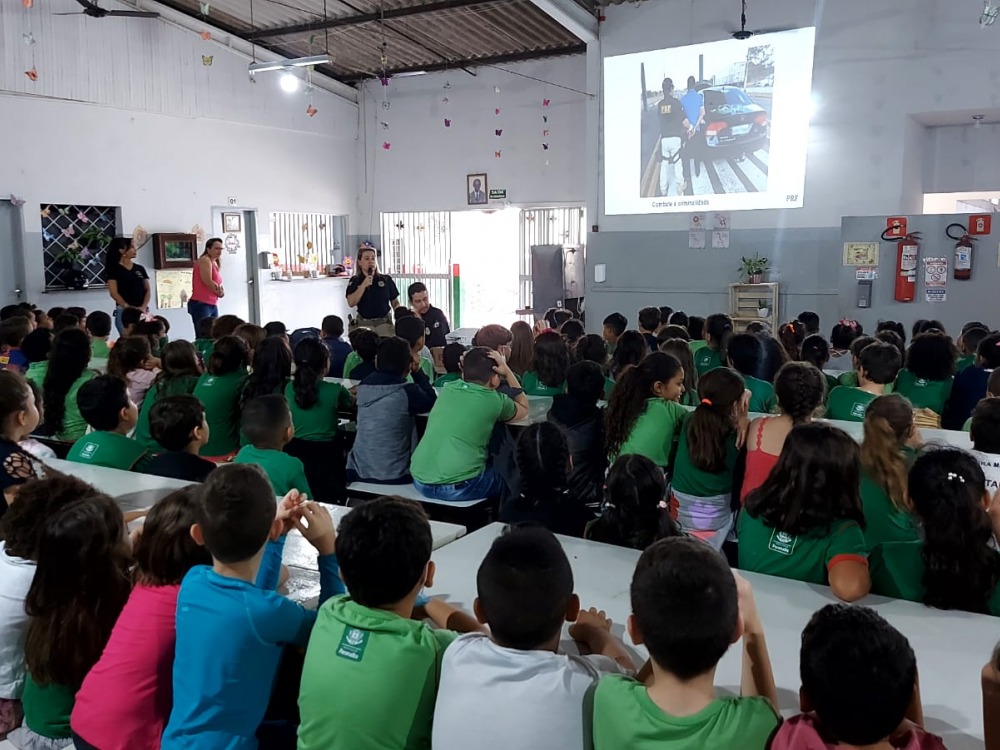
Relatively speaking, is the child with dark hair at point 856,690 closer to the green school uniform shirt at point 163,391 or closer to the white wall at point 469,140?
the green school uniform shirt at point 163,391

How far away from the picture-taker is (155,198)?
→ 946 centimetres

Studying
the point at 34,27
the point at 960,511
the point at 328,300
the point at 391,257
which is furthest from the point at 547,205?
the point at 960,511

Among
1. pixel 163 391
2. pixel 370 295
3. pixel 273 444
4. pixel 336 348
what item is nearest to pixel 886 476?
pixel 273 444

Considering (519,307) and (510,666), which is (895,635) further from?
(519,307)

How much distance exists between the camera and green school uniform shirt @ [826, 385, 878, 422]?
3.83 metres

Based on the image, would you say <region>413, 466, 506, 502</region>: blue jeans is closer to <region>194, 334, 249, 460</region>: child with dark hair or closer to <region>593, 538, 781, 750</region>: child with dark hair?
<region>194, 334, 249, 460</region>: child with dark hair

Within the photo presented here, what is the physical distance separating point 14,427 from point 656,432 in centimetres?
223

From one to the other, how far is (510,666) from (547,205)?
9871 mm

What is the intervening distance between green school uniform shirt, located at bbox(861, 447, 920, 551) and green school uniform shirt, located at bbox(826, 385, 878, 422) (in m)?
1.49

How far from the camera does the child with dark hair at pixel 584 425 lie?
3521 millimetres

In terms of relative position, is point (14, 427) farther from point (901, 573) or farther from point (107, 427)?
point (901, 573)

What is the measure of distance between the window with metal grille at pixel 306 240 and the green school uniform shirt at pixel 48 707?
975 centimetres

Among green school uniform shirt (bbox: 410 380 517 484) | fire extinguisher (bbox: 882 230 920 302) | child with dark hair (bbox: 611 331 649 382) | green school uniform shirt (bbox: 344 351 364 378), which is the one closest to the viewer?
green school uniform shirt (bbox: 410 380 517 484)

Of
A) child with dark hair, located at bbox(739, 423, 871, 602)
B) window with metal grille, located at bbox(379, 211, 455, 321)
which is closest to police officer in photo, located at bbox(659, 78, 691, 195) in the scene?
window with metal grille, located at bbox(379, 211, 455, 321)
